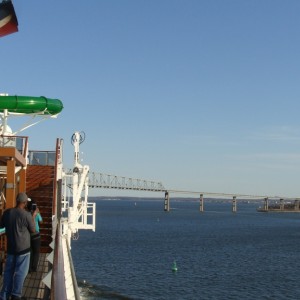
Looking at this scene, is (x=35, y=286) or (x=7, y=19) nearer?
(x=35, y=286)

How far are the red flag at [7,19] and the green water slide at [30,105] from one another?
30.1ft

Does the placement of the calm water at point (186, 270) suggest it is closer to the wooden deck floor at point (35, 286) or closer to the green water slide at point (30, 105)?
the green water slide at point (30, 105)

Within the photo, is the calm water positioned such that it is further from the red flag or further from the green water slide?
the red flag

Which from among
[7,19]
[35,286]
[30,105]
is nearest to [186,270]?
[30,105]

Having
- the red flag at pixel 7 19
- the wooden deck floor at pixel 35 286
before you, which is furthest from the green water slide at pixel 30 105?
the wooden deck floor at pixel 35 286

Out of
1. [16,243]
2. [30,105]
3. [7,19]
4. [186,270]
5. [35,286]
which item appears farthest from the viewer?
[186,270]

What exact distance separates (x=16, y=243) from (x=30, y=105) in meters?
16.4

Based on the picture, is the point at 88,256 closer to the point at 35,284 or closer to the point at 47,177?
the point at 47,177

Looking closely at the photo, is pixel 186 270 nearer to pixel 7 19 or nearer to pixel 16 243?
pixel 7 19

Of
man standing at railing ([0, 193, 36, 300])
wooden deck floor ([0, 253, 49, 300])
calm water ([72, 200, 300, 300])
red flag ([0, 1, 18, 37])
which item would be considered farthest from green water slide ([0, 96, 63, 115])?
man standing at railing ([0, 193, 36, 300])

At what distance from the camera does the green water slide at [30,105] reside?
2286 centimetres

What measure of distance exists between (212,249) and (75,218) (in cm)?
4126

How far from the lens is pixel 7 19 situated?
534 inches

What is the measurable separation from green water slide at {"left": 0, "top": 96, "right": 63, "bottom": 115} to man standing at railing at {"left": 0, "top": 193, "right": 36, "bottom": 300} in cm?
1584
